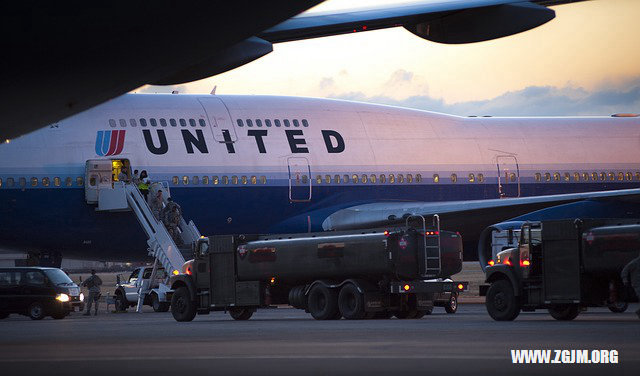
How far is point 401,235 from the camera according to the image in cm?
2350

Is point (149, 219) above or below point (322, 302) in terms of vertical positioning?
above

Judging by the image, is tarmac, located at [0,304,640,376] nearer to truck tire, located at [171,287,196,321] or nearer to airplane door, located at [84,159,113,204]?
truck tire, located at [171,287,196,321]

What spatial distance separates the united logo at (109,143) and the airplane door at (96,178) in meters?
0.33

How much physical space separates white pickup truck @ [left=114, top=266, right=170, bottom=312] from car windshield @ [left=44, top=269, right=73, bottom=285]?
3.22 meters

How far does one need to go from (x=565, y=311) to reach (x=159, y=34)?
48.8ft

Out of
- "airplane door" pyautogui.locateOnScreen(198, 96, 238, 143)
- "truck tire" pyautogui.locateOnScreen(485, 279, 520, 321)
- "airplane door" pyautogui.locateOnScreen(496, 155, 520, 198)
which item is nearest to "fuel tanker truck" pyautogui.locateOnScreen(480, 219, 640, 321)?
"truck tire" pyautogui.locateOnScreen(485, 279, 520, 321)

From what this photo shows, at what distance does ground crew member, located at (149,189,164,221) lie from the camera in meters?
31.9

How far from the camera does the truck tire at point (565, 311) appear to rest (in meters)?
21.3

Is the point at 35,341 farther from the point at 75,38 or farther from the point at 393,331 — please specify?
the point at 75,38

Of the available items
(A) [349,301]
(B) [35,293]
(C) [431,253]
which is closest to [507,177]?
(C) [431,253]

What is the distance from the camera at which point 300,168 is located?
33.9 m

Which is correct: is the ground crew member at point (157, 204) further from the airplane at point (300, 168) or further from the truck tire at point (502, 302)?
the truck tire at point (502, 302)

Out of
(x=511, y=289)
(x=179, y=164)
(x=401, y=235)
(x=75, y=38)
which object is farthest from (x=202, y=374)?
(x=179, y=164)

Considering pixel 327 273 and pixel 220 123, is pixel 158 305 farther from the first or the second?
pixel 327 273
